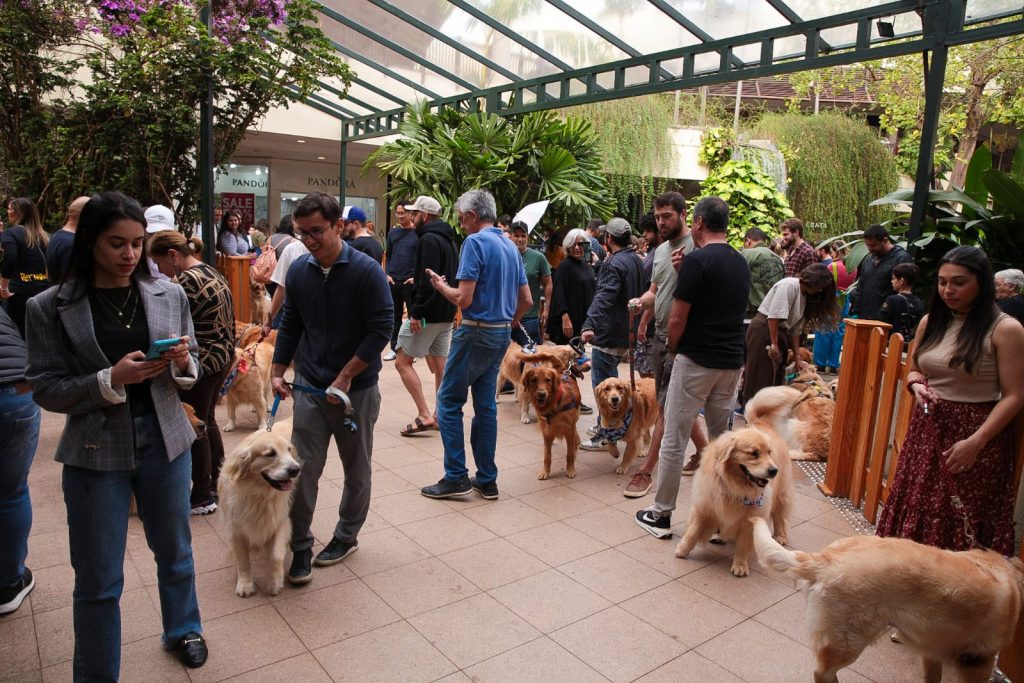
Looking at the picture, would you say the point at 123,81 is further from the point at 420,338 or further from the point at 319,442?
the point at 319,442

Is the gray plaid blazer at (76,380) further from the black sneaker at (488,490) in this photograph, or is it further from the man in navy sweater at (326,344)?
the black sneaker at (488,490)

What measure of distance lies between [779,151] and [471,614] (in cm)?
1987

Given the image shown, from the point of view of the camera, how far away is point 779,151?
20.1m

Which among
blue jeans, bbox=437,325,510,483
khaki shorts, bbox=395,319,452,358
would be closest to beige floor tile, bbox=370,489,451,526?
blue jeans, bbox=437,325,510,483

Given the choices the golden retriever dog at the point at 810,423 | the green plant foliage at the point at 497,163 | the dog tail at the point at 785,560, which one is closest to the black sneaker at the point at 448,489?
the dog tail at the point at 785,560

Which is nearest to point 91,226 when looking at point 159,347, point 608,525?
point 159,347

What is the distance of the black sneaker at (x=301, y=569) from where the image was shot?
3.60m

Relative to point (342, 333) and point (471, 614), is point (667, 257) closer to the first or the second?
point (342, 333)

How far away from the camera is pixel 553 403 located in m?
5.35

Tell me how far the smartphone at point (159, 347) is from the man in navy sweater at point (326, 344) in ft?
3.72

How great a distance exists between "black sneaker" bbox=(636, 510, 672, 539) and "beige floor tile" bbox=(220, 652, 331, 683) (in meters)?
2.33

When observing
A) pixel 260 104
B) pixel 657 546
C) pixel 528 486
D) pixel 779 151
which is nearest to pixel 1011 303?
pixel 657 546

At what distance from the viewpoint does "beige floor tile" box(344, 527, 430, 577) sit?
12.7 feet

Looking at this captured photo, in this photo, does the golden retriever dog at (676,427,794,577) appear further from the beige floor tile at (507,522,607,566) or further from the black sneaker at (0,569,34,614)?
the black sneaker at (0,569,34,614)
